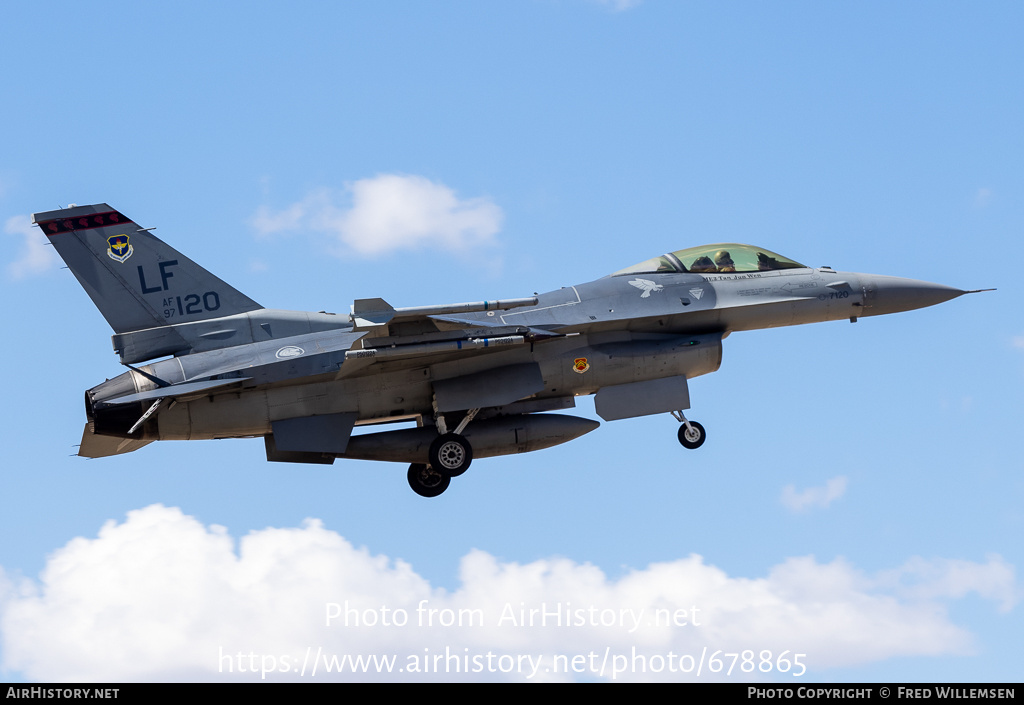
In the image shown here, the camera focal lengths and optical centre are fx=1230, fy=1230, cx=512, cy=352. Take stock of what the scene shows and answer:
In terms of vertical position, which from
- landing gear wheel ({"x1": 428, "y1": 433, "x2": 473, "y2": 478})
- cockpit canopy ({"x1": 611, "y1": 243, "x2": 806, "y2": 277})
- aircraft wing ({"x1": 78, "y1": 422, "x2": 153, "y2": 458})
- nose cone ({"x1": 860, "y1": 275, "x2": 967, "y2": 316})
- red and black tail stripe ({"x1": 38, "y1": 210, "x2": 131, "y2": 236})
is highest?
red and black tail stripe ({"x1": 38, "y1": 210, "x2": 131, "y2": 236})

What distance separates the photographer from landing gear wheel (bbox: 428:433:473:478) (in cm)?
1925

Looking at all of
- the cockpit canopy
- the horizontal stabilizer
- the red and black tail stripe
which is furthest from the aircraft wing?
the cockpit canopy

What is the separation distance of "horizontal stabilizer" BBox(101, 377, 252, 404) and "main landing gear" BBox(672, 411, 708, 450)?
7031 mm

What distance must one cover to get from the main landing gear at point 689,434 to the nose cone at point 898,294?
3710 millimetres

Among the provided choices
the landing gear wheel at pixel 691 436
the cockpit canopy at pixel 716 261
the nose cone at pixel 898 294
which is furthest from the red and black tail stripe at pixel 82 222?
the nose cone at pixel 898 294

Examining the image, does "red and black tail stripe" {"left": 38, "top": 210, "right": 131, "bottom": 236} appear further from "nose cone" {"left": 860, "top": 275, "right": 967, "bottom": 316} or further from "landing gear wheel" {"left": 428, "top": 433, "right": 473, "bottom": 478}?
"nose cone" {"left": 860, "top": 275, "right": 967, "bottom": 316}

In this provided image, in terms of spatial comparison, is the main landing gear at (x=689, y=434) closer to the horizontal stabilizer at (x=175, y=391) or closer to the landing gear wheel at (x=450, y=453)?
the landing gear wheel at (x=450, y=453)

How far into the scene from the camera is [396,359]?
18.3 meters
